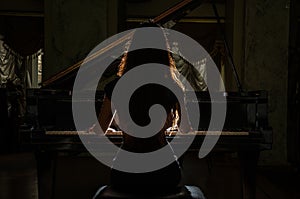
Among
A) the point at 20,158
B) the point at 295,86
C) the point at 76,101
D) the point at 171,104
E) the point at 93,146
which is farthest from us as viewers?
the point at 20,158

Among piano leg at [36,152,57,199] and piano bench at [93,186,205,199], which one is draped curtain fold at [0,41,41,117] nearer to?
piano leg at [36,152,57,199]

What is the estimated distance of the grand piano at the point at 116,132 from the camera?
2.97 m

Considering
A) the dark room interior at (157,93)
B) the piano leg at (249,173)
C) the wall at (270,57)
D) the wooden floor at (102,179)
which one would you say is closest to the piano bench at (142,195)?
the dark room interior at (157,93)

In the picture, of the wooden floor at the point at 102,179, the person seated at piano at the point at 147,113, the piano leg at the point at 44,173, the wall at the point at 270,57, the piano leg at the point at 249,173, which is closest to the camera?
the person seated at piano at the point at 147,113

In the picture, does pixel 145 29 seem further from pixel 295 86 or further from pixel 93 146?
pixel 295 86

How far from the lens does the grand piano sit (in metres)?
2.97

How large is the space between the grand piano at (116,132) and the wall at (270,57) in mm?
2316

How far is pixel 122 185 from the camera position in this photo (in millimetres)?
1250

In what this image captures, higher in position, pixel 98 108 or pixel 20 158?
pixel 98 108

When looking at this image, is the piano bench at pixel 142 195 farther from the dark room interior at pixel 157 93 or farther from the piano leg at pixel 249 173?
the piano leg at pixel 249 173

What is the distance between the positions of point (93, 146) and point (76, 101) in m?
0.46

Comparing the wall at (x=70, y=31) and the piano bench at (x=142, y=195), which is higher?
the wall at (x=70, y=31)

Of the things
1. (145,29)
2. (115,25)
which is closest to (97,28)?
(115,25)

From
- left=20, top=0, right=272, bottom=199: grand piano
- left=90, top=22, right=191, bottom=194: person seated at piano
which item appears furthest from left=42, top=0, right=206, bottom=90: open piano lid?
left=90, top=22, right=191, bottom=194: person seated at piano
